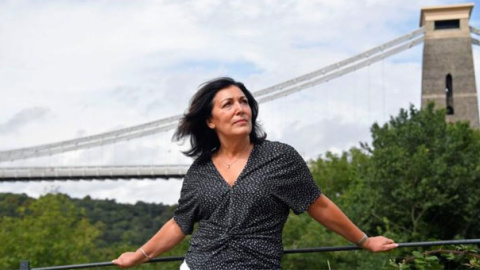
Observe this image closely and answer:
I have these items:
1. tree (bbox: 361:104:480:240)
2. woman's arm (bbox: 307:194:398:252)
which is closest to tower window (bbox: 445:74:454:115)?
tree (bbox: 361:104:480:240)

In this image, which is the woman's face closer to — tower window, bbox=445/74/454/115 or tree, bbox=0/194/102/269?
tree, bbox=0/194/102/269

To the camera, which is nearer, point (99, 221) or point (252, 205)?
point (252, 205)

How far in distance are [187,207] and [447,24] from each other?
4005cm

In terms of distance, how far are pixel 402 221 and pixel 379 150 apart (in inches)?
76.9

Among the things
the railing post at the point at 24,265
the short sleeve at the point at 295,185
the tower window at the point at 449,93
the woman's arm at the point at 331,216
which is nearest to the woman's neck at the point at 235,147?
the short sleeve at the point at 295,185

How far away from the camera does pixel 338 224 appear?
2922 mm

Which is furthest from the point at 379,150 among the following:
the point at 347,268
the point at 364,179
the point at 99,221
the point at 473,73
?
the point at 99,221

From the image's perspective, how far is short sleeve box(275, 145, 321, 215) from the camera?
281cm

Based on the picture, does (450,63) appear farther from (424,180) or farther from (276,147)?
(276,147)

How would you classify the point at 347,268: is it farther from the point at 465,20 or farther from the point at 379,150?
the point at 465,20

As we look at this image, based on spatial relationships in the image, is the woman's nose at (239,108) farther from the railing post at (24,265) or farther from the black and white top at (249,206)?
the railing post at (24,265)

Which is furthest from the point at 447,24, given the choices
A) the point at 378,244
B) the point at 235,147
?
the point at 235,147

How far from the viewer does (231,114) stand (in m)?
2.81

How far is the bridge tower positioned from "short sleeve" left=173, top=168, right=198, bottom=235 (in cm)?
3585
